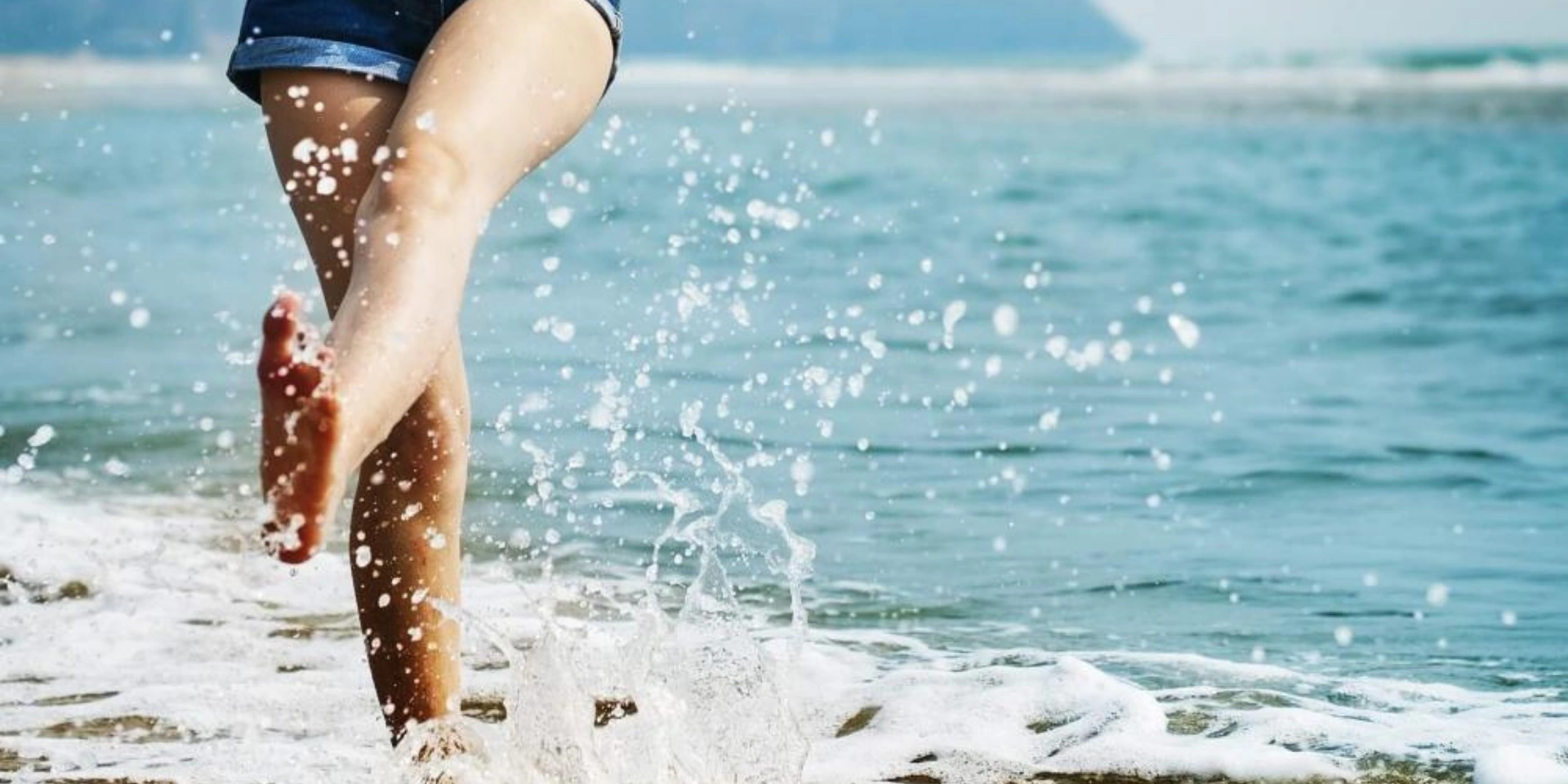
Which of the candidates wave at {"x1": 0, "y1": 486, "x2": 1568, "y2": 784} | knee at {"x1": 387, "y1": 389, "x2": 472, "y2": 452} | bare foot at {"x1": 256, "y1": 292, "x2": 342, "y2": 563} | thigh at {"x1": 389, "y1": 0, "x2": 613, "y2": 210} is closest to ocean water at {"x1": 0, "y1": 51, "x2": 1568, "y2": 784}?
wave at {"x1": 0, "y1": 486, "x2": 1568, "y2": 784}

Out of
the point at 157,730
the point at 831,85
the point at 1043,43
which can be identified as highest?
the point at 1043,43

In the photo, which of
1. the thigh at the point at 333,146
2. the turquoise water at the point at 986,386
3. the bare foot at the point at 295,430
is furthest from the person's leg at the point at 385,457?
the turquoise water at the point at 986,386

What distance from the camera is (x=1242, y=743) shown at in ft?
10.6

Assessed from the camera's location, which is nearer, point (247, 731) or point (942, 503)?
point (247, 731)

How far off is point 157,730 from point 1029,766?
1399 mm

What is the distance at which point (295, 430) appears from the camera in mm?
2062

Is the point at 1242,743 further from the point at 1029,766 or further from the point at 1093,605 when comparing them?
the point at 1093,605

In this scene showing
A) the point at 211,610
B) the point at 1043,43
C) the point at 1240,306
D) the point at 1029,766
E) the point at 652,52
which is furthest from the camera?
the point at 1043,43

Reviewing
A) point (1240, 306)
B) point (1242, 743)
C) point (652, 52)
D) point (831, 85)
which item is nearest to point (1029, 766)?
point (1242, 743)

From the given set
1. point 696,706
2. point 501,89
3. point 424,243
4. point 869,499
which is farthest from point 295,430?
point 869,499

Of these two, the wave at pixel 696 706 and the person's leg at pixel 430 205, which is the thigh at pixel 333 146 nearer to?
the person's leg at pixel 430 205

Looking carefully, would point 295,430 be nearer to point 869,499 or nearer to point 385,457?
point 385,457

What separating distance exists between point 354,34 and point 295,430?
2.61ft

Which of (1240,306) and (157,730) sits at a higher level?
(1240,306)
